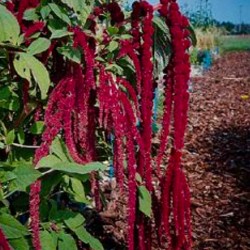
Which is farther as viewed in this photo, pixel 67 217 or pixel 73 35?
pixel 67 217

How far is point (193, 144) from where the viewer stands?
16.9 feet

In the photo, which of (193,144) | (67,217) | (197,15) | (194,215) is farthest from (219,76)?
(67,217)

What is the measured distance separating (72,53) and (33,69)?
0.28 ft

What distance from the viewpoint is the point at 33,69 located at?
962mm

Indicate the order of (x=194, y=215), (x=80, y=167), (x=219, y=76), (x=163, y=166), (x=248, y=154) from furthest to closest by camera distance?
(x=219, y=76) < (x=248, y=154) < (x=163, y=166) < (x=194, y=215) < (x=80, y=167)

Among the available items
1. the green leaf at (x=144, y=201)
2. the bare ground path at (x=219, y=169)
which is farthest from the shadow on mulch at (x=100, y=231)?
the green leaf at (x=144, y=201)

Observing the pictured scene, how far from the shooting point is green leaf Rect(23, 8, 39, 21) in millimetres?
1021

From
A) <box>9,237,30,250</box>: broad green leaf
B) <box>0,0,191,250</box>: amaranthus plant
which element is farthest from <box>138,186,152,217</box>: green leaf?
<box>9,237,30,250</box>: broad green leaf

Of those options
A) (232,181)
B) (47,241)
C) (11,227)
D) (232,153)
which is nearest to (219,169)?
(232,181)

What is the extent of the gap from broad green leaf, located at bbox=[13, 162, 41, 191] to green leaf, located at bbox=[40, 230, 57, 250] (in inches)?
8.0

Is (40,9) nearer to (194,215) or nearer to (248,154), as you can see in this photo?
(194,215)

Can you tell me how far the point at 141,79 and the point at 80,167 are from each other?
239 mm

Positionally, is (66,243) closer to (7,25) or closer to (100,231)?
(7,25)

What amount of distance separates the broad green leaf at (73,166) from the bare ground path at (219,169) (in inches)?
68.8
